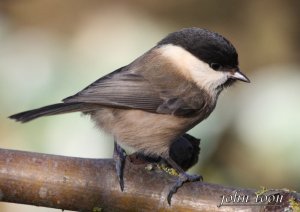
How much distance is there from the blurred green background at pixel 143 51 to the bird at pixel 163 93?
1.05 feet

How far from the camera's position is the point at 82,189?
6.27 feet

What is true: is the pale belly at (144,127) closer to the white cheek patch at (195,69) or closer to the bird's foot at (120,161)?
the bird's foot at (120,161)

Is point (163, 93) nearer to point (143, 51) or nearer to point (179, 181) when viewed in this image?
point (179, 181)

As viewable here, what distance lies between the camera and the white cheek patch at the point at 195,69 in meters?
2.45

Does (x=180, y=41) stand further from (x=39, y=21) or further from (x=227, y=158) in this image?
(x=39, y=21)

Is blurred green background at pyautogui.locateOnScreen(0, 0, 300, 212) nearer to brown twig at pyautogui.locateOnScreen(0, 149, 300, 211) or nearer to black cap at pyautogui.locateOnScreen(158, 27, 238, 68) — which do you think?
black cap at pyautogui.locateOnScreen(158, 27, 238, 68)

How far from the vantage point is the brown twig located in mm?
1893

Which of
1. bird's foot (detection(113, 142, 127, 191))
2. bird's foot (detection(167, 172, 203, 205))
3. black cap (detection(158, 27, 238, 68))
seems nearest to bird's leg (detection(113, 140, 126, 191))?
bird's foot (detection(113, 142, 127, 191))

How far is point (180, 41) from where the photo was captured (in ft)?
8.03

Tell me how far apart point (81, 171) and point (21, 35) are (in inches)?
77.9

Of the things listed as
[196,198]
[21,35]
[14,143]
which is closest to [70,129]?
[14,143]

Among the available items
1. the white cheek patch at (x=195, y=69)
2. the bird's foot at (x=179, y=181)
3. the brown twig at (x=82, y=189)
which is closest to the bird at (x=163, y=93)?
the white cheek patch at (x=195, y=69)

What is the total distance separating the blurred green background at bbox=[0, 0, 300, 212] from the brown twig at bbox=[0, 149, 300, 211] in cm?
75

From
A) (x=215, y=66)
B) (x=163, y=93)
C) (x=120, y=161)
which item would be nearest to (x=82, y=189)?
(x=120, y=161)
